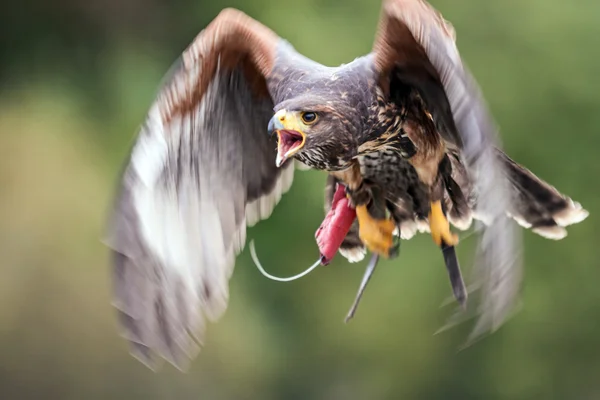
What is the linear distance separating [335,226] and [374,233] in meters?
0.14

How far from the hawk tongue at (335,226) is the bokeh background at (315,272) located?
274 centimetres

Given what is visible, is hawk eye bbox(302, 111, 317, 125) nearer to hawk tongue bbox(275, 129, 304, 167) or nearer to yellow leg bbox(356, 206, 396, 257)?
hawk tongue bbox(275, 129, 304, 167)

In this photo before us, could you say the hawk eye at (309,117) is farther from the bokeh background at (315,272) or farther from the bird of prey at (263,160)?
the bokeh background at (315,272)

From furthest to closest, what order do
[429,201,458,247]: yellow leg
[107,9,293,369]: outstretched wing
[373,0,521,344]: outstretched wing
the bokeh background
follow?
the bokeh background → [429,201,458,247]: yellow leg → [107,9,293,369]: outstretched wing → [373,0,521,344]: outstretched wing

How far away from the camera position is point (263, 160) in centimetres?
324

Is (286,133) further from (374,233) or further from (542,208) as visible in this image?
(542,208)

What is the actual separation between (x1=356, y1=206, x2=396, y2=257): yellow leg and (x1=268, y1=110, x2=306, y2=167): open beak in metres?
0.47

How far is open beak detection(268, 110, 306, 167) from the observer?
2.64 meters

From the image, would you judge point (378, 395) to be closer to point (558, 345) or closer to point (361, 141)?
point (558, 345)

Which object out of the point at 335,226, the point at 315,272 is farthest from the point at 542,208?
the point at 315,272

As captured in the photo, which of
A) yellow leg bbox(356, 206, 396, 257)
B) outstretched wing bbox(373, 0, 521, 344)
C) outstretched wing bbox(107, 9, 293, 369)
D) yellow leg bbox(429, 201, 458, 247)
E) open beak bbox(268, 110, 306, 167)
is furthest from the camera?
yellow leg bbox(356, 206, 396, 257)

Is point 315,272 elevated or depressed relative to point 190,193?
depressed

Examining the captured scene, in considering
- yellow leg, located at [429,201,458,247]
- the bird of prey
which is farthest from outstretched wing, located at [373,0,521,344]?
yellow leg, located at [429,201,458,247]

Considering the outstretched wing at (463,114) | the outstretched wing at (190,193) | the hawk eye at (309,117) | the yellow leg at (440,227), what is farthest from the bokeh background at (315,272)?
the hawk eye at (309,117)
